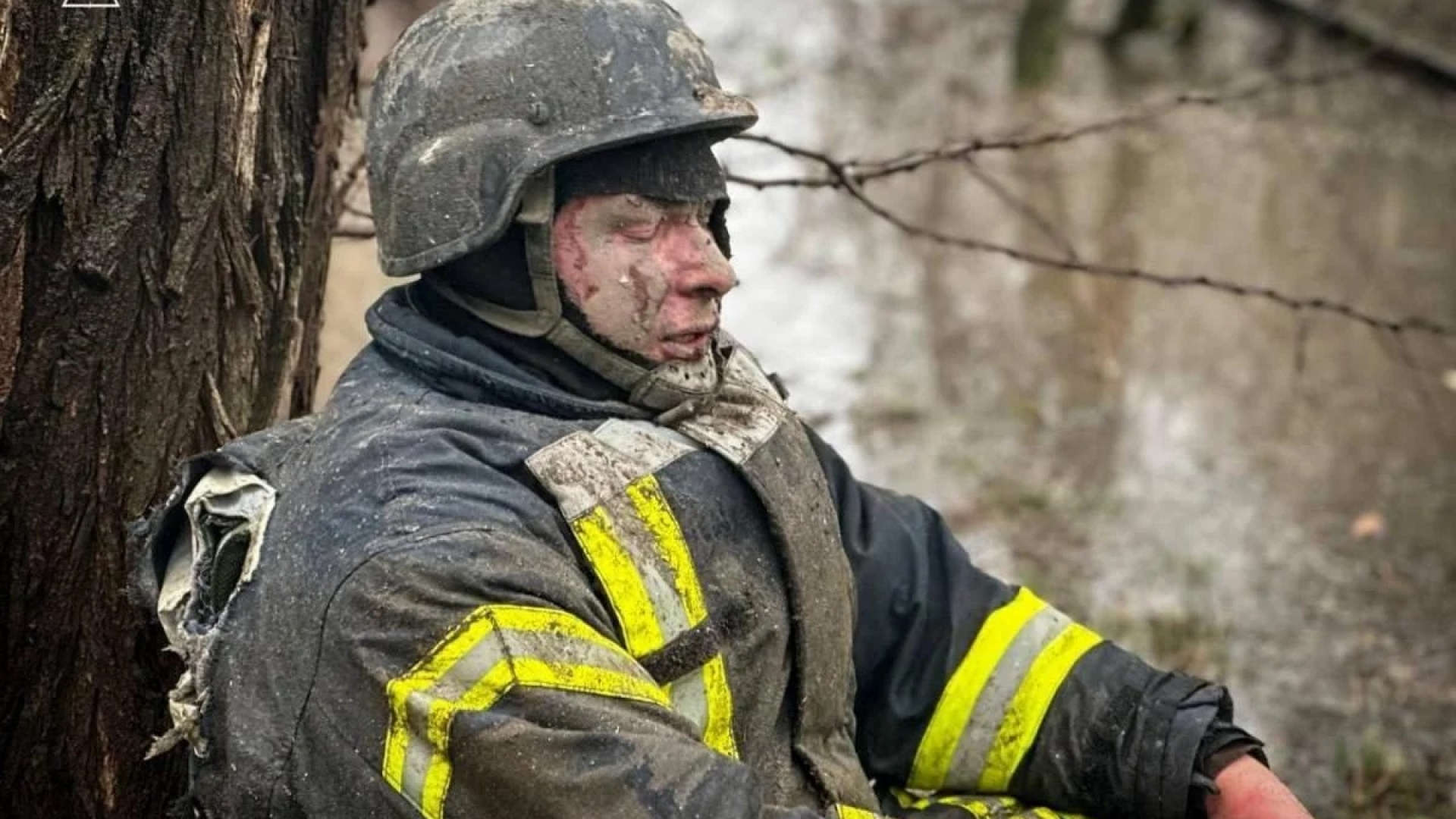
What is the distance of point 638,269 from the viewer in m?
2.34

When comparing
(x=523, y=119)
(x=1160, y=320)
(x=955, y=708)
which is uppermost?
(x=523, y=119)

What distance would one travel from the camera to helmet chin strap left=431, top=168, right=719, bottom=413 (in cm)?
232

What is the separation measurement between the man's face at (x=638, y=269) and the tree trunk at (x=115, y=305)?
1.77 ft

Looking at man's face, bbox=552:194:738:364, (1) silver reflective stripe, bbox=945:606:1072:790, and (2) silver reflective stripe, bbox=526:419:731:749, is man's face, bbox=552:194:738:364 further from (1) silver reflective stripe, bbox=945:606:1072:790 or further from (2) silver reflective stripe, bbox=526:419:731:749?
(1) silver reflective stripe, bbox=945:606:1072:790

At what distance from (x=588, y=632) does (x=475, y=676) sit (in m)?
0.14

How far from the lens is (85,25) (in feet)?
7.71

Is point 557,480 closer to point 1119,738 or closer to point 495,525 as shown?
point 495,525

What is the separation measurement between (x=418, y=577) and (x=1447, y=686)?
3698 mm

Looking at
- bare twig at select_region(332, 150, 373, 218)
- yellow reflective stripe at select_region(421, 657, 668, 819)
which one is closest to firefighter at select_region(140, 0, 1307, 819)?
yellow reflective stripe at select_region(421, 657, 668, 819)

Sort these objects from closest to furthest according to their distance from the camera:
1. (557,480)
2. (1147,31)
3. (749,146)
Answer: (557,480) → (749,146) → (1147,31)

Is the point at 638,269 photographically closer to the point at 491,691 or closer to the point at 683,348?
the point at 683,348

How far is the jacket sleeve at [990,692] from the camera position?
8.65ft

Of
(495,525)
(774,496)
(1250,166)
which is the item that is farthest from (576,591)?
(1250,166)

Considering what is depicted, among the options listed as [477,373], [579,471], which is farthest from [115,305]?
[579,471]
